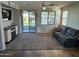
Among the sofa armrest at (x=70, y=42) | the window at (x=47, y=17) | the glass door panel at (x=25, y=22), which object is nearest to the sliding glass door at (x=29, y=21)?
the glass door panel at (x=25, y=22)

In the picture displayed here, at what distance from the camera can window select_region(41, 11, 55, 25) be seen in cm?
913

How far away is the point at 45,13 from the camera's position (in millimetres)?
9133

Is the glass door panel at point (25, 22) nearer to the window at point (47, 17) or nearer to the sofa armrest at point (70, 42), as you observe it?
the window at point (47, 17)

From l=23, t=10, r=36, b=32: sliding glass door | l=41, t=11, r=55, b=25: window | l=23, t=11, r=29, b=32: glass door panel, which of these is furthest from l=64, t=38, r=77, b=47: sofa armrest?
l=23, t=11, r=29, b=32: glass door panel

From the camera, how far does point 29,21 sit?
9.24 m

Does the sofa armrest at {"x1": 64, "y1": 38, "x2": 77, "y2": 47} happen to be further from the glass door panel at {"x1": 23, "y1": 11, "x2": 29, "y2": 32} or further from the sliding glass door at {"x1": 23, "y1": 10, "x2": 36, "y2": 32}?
the glass door panel at {"x1": 23, "y1": 11, "x2": 29, "y2": 32}

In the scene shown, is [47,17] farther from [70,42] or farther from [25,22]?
[70,42]

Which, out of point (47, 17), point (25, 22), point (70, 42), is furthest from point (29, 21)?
point (70, 42)

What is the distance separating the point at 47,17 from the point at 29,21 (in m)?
1.81

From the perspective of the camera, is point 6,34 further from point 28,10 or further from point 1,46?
point 28,10

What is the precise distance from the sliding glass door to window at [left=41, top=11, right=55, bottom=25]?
0.96 meters

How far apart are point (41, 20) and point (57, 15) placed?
1.63 m

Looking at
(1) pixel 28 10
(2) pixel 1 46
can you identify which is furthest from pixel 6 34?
(1) pixel 28 10

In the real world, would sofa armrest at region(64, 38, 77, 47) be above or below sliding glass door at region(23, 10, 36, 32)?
below
